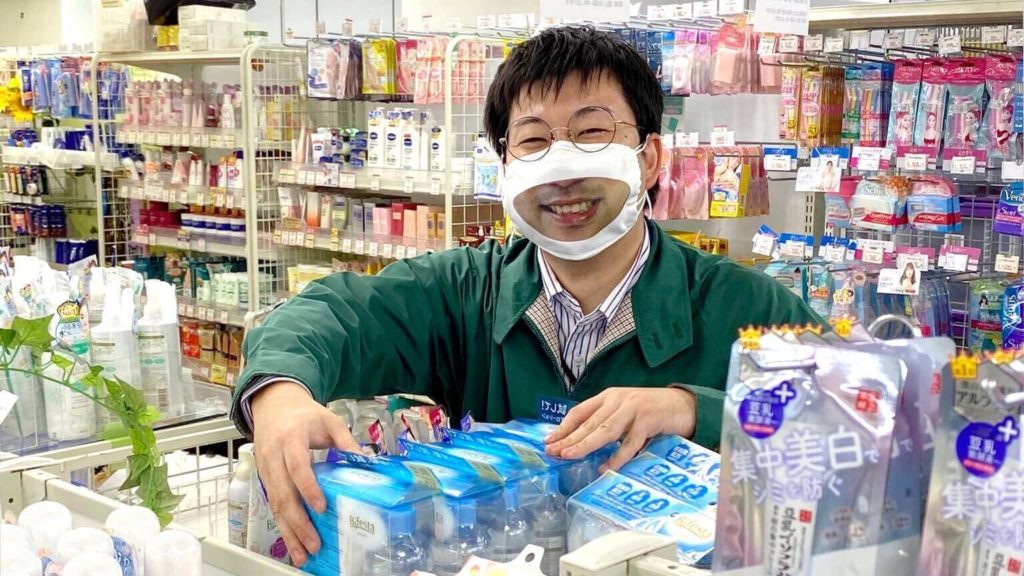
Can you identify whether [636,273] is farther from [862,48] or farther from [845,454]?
[862,48]

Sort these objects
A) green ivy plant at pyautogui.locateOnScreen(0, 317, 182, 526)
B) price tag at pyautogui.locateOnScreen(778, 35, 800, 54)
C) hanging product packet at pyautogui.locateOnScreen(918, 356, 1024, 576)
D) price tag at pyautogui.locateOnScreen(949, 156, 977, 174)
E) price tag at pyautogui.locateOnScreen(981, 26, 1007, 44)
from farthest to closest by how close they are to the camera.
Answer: price tag at pyautogui.locateOnScreen(778, 35, 800, 54) < price tag at pyautogui.locateOnScreen(949, 156, 977, 174) < price tag at pyautogui.locateOnScreen(981, 26, 1007, 44) < green ivy plant at pyautogui.locateOnScreen(0, 317, 182, 526) < hanging product packet at pyautogui.locateOnScreen(918, 356, 1024, 576)

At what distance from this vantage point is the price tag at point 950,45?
11.6 ft

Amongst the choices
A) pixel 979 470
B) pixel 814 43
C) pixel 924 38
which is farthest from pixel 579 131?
pixel 924 38

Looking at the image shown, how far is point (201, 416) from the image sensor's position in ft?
8.73

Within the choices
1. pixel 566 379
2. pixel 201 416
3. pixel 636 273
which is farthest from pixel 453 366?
pixel 201 416

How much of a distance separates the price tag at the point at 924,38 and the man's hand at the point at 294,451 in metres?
2.97

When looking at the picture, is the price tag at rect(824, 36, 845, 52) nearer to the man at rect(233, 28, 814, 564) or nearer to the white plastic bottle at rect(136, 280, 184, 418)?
the man at rect(233, 28, 814, 564)

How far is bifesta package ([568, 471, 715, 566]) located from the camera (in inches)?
51.9

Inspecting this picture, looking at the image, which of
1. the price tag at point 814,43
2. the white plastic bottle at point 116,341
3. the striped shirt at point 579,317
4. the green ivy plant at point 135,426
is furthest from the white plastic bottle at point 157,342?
the price tag at point 814,43

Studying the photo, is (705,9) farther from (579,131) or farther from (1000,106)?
(579,131)

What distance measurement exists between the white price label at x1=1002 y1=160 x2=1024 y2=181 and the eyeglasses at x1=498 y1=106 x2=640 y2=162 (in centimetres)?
179

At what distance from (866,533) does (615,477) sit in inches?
18.2

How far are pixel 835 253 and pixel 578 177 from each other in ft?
6.51

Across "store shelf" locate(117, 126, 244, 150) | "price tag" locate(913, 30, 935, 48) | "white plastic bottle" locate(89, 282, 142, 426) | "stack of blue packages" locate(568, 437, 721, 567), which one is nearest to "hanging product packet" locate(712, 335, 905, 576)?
"stack of blue packages" locate(568, 437, 721, 567)
